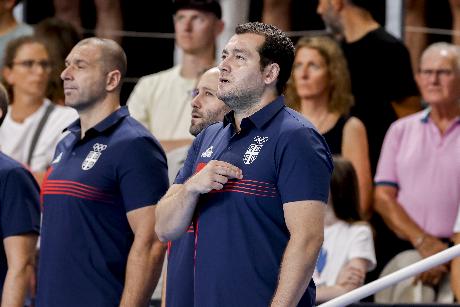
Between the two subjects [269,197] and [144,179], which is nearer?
[269,197]

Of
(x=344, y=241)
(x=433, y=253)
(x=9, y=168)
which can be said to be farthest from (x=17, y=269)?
(x=433, y=253)

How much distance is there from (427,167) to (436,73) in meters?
0.50

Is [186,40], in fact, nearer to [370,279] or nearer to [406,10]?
[406,10]

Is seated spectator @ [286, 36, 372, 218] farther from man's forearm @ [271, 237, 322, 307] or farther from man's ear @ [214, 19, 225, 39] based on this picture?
man's forearm @ [271, 237, 322, 307]

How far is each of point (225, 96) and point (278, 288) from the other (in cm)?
65

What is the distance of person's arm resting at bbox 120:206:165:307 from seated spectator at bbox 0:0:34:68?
2614 millimetres

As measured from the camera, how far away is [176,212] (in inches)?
143

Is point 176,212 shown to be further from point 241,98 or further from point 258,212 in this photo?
point 241,98

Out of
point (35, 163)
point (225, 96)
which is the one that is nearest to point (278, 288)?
point (225, 96)

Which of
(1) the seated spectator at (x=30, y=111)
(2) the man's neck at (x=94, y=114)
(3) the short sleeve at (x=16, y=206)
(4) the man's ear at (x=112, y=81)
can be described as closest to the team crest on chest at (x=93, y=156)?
(2) the man's neck at (x=94, y=114)

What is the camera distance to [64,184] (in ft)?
14.4

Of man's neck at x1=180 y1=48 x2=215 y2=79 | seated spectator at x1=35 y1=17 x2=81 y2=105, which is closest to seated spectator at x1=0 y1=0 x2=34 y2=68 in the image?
seated spectator at x1=35 y1=17 x2=81 y2=105

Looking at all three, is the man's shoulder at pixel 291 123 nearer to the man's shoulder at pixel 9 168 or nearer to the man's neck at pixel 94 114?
the man's neck at pixel 94 114

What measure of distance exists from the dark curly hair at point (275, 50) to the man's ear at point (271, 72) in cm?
1
